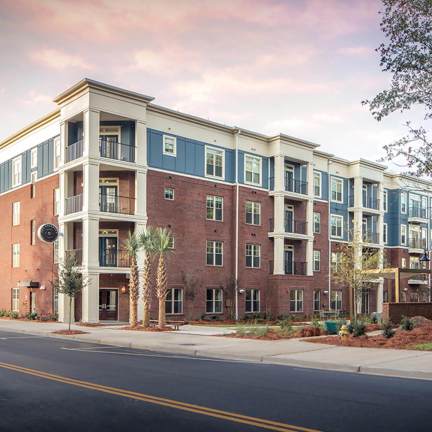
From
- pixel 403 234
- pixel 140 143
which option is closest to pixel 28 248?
pixel 140 143

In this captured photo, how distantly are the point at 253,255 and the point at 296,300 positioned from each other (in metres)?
5.22

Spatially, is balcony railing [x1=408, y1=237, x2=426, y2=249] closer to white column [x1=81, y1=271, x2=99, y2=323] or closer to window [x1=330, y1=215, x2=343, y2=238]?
window [x1=330, y1=215, x2=343, y2=238]

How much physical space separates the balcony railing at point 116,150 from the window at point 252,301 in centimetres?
1409

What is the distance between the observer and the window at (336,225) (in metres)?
54.2

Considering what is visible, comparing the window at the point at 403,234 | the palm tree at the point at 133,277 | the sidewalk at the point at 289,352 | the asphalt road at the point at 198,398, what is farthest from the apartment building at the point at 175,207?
the asphalt road at the point at 198,398

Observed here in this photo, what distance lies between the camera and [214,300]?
42.7 meters

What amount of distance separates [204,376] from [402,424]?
227 inches

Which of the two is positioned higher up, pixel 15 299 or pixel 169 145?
pixel 169 145

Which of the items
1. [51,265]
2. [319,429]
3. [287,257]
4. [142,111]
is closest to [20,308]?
[51,265]

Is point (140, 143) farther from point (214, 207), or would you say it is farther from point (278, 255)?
point (278, 255)

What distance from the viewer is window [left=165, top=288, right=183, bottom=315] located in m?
39.6

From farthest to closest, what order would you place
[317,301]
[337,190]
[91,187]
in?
[337,190]
[317,301]
[91,187]

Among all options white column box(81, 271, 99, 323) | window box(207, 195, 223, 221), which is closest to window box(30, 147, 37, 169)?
white column box(81, 271, 99, 323)

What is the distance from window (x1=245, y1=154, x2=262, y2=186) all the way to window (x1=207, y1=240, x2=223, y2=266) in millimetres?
5595
